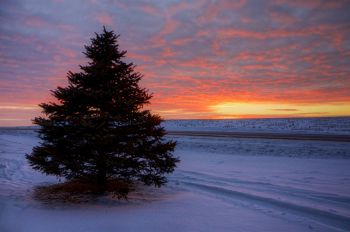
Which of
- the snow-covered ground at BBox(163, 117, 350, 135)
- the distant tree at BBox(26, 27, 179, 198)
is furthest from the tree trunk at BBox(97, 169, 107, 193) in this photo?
the snow-covered ground at BBox(163, 117, 350, 135)

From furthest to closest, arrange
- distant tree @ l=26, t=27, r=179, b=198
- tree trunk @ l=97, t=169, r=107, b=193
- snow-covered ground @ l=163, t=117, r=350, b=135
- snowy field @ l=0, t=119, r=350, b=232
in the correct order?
snow-covered ground @ l=163, t=117, r=350, b=135 < tree trunk @ l=97, t=169, r=107, b=193 < distant tree @ l=26, t=27, r=179, b=198 < snowy field @ l=0, t=119, r=350, b=232

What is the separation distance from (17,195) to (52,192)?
99 centimetres

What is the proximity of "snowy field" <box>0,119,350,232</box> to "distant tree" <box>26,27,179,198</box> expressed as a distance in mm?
1042

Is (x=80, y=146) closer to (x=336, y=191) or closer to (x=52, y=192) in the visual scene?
(x=52, y=192)

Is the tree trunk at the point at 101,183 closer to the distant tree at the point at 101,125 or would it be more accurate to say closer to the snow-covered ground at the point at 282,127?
the distant tree at the point at 101,125

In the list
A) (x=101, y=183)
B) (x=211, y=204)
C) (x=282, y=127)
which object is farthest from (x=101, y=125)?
(x=282, y=127)

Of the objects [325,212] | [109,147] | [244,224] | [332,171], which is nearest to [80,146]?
[109,147]

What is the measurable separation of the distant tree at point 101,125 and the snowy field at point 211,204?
3.42 feet

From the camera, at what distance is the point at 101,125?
773 cm

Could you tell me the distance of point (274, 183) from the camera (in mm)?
10359

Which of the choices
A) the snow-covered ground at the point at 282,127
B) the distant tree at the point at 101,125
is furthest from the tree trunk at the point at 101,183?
the snow-covered ground at the point at 282,127

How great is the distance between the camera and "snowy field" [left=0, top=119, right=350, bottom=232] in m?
6.57

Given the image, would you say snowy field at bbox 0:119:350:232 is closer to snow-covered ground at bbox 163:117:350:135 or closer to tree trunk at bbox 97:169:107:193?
tree trunk at bbox 97:169:107:193

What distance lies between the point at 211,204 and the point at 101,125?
12.0ft
